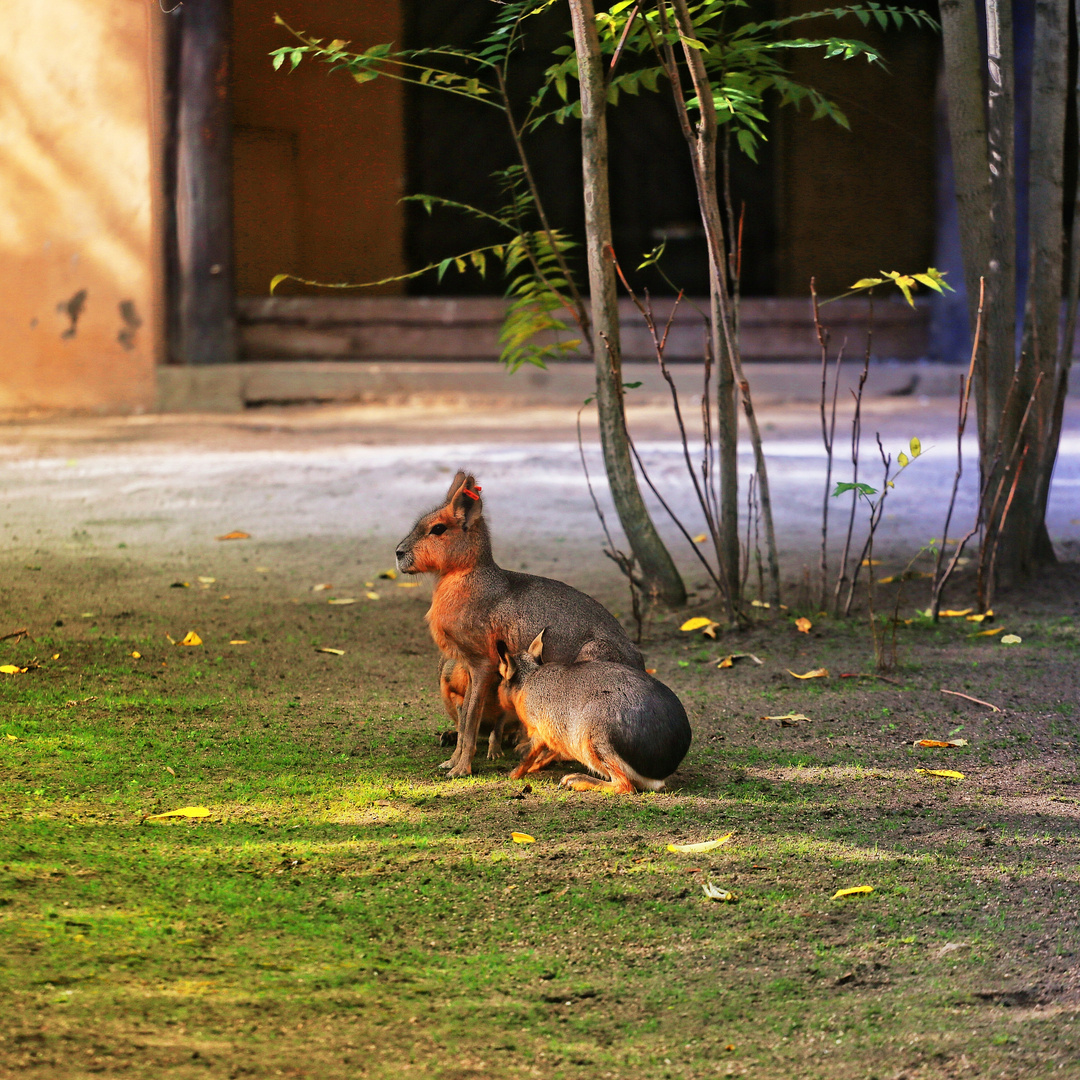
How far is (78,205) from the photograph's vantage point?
11320 mm

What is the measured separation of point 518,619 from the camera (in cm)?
332

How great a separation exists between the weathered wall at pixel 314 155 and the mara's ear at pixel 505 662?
369 inches

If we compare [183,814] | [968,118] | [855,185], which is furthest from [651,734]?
[855,185]

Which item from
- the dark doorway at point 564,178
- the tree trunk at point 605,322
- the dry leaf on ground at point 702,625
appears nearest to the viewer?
the tree trunk at point 605,322

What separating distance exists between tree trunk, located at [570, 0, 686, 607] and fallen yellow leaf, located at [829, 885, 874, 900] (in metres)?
2.22

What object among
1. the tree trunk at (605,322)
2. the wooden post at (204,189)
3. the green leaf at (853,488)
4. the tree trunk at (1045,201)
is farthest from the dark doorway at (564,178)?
the green leaf at (853,488)

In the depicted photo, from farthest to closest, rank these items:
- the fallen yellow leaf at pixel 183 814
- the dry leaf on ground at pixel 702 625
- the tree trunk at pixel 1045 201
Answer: the tree trunk at pixel 1045 201
the dry leaf on ground at pixel 702 625
the fallen yellow leaf at pixel 183 814

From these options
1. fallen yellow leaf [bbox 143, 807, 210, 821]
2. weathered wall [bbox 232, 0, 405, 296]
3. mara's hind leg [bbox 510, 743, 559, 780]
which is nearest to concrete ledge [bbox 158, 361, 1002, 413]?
weathered wall [bbox 232, 0, 405, 296]

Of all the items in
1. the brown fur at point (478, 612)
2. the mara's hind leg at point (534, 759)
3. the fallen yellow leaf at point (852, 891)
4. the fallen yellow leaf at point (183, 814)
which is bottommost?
the fallen yellow leaf at point (852, 891)

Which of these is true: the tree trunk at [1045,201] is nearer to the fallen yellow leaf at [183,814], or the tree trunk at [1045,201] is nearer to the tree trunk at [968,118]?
the tree trunk at [968,118]

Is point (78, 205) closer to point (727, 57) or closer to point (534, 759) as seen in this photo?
point (727, 57)

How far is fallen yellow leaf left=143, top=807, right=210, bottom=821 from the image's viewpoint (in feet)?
9.42

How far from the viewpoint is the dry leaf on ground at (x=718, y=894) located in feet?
8.29

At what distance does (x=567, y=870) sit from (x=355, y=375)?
9.80 m
